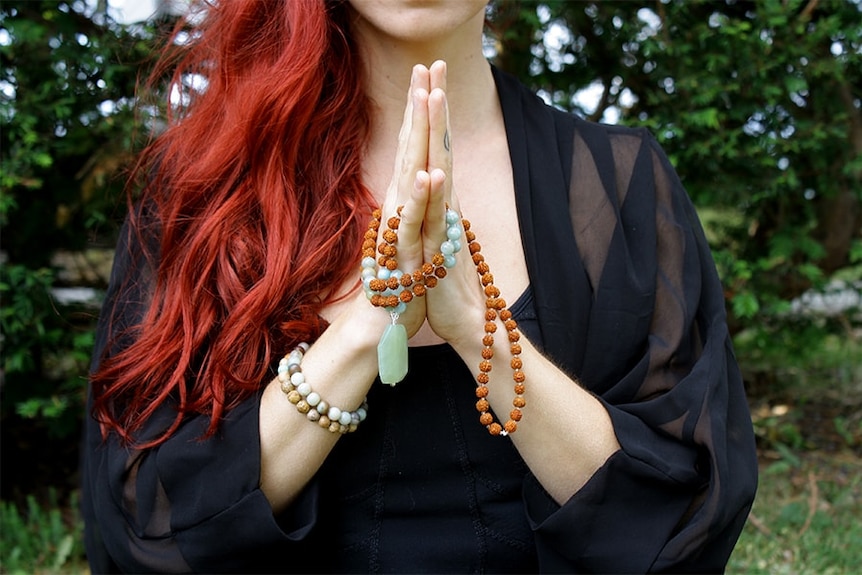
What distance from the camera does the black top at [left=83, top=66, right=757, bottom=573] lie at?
1405 mm

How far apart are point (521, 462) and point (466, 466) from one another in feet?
0.33

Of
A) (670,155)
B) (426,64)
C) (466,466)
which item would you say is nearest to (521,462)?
(466,466)

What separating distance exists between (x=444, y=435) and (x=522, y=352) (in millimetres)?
261

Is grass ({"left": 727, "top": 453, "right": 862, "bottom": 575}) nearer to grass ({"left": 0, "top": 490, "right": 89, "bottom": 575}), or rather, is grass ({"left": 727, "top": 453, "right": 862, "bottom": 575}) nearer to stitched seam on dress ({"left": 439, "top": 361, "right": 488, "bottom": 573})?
stitched seam on dress ({"left": 439, "top": 361, "right": 488, "bottom": 573})

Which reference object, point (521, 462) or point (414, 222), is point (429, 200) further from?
point (521, 462)

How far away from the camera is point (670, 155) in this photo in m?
2.50

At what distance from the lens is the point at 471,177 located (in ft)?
5.37

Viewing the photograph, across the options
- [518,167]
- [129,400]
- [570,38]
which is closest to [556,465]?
[518,167]

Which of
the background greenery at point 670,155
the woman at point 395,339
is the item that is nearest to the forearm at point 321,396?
the woman at point 395,339

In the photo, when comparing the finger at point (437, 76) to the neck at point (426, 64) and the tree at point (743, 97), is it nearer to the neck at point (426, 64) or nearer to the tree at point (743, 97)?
the neck at point (426, 64)

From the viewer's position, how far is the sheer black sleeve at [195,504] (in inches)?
54.6

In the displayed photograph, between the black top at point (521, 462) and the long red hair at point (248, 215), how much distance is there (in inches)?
3.0

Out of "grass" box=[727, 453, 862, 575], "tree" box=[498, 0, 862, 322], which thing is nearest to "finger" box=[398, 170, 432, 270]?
"tree" box=[498, 0, 862, 322]

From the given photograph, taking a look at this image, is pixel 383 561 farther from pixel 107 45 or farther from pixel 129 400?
pixel 107 45
